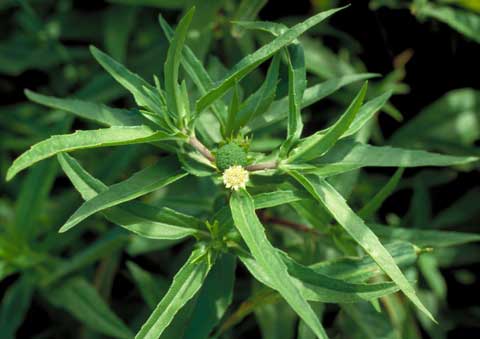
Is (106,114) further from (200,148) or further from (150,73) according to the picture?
(150,73)

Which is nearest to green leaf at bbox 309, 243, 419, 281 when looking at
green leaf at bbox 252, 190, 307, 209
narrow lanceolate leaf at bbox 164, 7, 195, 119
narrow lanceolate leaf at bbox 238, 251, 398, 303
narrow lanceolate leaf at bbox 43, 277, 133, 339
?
narrow lanceolate leaf at bbox 238, 251, 398, 303

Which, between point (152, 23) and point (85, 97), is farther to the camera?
point (152, 23)

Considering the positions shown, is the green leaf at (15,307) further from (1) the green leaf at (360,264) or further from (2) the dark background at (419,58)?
(2) the dark background at (419,58)

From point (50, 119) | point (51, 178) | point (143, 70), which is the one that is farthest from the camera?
point (50, 119)

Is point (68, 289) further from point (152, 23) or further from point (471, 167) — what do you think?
point (471, 167)

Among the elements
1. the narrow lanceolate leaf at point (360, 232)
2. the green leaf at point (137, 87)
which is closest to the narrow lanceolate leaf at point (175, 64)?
the green leaf at point (137, 87)

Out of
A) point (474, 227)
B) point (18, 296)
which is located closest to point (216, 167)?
point (18, 296)

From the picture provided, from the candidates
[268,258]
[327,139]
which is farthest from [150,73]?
[268,258]
